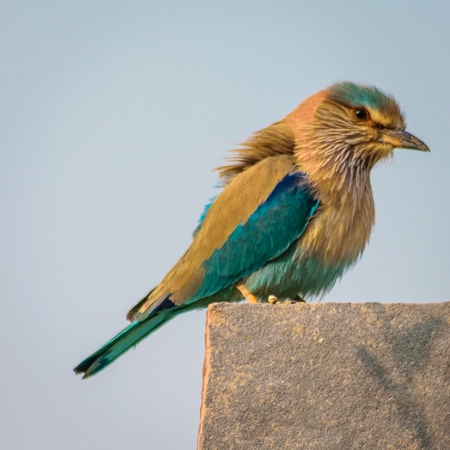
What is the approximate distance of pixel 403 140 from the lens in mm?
6137

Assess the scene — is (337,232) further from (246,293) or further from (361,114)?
(361,114)

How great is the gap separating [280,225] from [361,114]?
116 centimetres

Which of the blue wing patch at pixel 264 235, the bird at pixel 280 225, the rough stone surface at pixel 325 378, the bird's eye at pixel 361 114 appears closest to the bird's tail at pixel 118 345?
the bird at pixel 280 225

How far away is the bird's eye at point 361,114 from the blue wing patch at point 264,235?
772mm

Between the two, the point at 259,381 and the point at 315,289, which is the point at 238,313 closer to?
the point at 259,381

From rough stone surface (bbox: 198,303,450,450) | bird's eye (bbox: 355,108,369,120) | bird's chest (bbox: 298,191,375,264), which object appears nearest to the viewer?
rough stone surface (bbox: 198,303,450,450)

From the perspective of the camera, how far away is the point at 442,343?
420cm

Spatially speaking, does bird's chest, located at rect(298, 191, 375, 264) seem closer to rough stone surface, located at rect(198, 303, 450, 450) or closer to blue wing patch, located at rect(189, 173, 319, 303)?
blue wing patch, located at rect(189, 173, 319, 303)

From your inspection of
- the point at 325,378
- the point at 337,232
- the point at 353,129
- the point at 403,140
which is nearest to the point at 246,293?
the point at 337,232

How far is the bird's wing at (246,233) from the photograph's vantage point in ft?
18.9

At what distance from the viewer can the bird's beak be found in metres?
6.11

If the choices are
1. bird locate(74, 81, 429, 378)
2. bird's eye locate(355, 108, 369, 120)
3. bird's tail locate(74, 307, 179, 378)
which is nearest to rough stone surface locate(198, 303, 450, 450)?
bird locate(74, 81, 429, 378)

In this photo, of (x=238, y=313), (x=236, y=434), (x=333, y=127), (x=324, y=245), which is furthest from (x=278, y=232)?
(x=236, y=434)

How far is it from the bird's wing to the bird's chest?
8cm
